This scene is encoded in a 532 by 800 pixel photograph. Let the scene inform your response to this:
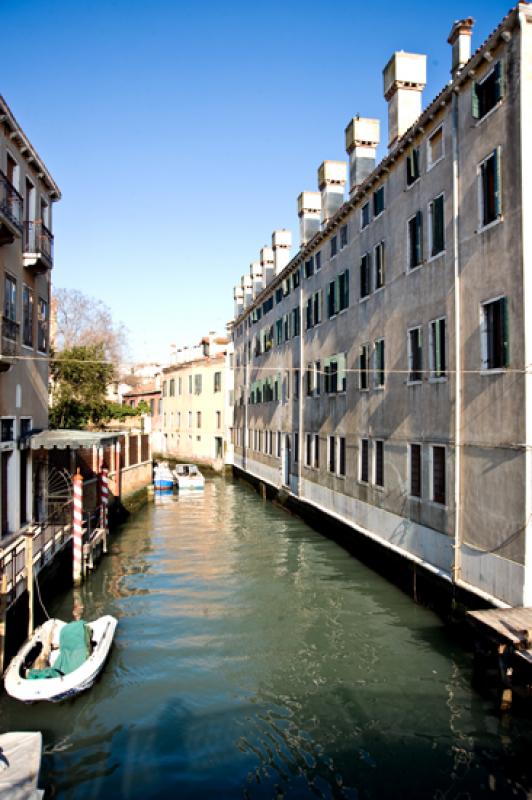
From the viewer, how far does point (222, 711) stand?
9570 mm

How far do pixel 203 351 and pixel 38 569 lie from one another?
44.8 meters

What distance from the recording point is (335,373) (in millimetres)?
21734

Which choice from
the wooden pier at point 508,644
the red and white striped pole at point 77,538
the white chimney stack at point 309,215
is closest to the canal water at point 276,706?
the wooden pier at point 508,644

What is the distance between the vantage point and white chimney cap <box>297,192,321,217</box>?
29.4 m

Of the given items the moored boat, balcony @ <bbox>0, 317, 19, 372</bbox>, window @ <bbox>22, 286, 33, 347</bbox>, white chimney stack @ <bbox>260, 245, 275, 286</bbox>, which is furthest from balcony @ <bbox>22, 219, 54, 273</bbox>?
white chimney stack @ <bbox>260, 245, 275, 286</bbox>

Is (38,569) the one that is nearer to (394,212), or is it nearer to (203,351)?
(394,212)

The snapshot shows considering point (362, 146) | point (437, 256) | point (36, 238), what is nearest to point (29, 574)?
point (36, 238)

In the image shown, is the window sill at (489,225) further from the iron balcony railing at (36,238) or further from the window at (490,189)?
the iron balcony railing at (36,238)

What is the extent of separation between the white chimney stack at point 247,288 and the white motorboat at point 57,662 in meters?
33.6

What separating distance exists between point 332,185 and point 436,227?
11.7m

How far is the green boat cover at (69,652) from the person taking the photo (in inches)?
389

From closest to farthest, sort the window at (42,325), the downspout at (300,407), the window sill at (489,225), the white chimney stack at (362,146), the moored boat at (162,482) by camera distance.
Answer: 1. the window sill at (489,225)
2. the window at (42,325)
3. the white chimney stack at (362,146)
4. the downspout at (300,407)
5. the moored boat at (162,482)

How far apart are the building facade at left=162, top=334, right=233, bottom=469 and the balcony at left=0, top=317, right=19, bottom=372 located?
3334 cm

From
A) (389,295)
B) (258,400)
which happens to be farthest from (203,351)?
(389,295)
